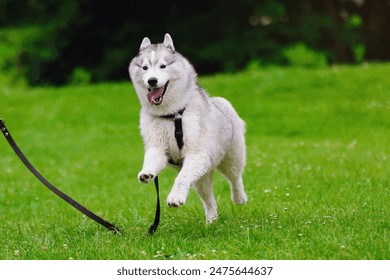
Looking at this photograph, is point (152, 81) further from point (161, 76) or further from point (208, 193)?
point (208, 193)

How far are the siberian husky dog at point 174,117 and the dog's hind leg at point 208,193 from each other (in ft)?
1.08

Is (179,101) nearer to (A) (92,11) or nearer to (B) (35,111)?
(B) (35,111)

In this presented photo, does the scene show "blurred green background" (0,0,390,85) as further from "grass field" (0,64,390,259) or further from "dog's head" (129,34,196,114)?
"dog's head" (129,34,196,114)

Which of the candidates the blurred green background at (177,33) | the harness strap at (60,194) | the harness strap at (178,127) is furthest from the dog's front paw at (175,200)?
the blurred green background at (177,33)

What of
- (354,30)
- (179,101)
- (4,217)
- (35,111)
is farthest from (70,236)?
(354,30)

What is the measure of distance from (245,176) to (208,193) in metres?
3.38

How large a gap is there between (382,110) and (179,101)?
1133 cm

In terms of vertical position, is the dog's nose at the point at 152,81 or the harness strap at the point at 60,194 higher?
the dog's nose at the point at 152,81

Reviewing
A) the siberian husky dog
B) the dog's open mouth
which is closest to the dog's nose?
the siberian husky dog

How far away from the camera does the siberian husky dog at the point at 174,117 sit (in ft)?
18.6

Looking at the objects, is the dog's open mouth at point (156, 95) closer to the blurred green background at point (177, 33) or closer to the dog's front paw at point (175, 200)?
the dog's front paw at point (175, 200)

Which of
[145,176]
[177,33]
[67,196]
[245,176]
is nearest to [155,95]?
[145,176]

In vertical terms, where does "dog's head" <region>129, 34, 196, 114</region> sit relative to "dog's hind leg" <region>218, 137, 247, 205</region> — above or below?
above

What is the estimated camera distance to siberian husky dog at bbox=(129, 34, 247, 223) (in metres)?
5.67
